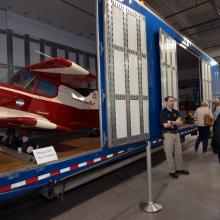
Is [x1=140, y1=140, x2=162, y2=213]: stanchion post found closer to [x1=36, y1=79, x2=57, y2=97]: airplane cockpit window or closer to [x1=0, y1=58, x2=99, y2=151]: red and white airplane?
[x1=0, y1=58, x2=99, y2=151]: red and white airplane

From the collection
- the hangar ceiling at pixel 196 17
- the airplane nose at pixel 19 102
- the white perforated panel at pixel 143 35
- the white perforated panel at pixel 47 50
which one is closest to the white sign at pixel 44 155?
the airplane nose at pixel 19 102

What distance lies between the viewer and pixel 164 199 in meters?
3.95

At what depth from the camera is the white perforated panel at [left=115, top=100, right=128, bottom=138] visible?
388cm

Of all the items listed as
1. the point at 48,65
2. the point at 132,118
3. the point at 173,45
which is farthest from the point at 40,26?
the point at 132,118

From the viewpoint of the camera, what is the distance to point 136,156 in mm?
5000

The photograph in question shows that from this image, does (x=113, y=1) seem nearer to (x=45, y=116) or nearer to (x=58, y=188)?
(x=45, y=116)

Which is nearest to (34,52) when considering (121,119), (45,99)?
(45,99)

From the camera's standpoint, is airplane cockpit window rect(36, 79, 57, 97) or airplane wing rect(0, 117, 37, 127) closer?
airplane wing rect(0, 117, 37, 127)

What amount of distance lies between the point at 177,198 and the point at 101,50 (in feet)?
9.25

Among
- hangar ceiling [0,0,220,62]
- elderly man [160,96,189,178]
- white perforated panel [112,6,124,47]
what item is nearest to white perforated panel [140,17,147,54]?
white perforated panel [112,6,124,47]

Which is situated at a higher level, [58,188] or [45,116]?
[45,116]

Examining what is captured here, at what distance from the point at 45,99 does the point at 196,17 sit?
11.5m

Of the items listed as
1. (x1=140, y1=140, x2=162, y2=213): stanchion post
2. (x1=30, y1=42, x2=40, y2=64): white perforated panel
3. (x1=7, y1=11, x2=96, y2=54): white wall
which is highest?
(x1=7, y1=11, x2=96, y2=54): white wall

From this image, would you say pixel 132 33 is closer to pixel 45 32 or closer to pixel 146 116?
pixel 146 116
